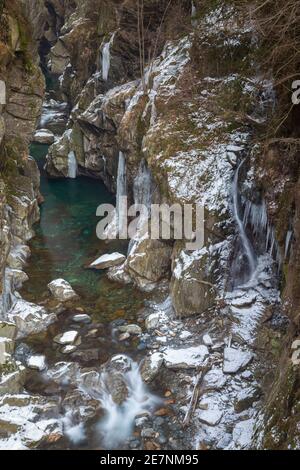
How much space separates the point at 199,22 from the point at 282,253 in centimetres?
922

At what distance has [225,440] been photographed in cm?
851

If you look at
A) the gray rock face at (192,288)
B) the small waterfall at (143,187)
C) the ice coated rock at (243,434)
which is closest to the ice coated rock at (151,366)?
the gray rock face at (192,288)

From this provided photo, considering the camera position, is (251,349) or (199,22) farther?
(199,22)

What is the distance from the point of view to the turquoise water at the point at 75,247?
1327 cm

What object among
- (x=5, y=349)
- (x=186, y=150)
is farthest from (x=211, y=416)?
(x=186, y=150)

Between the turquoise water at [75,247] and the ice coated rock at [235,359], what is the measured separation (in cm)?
320

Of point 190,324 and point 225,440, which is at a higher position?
point 190,324

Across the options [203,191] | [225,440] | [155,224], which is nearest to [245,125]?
[203,191]

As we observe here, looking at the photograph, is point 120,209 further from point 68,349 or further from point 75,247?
point 68,349

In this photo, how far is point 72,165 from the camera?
2223cm

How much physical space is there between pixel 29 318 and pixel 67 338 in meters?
1.28

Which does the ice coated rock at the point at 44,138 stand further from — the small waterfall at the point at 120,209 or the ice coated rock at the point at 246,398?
the ice coated rock at the point at 246,398
